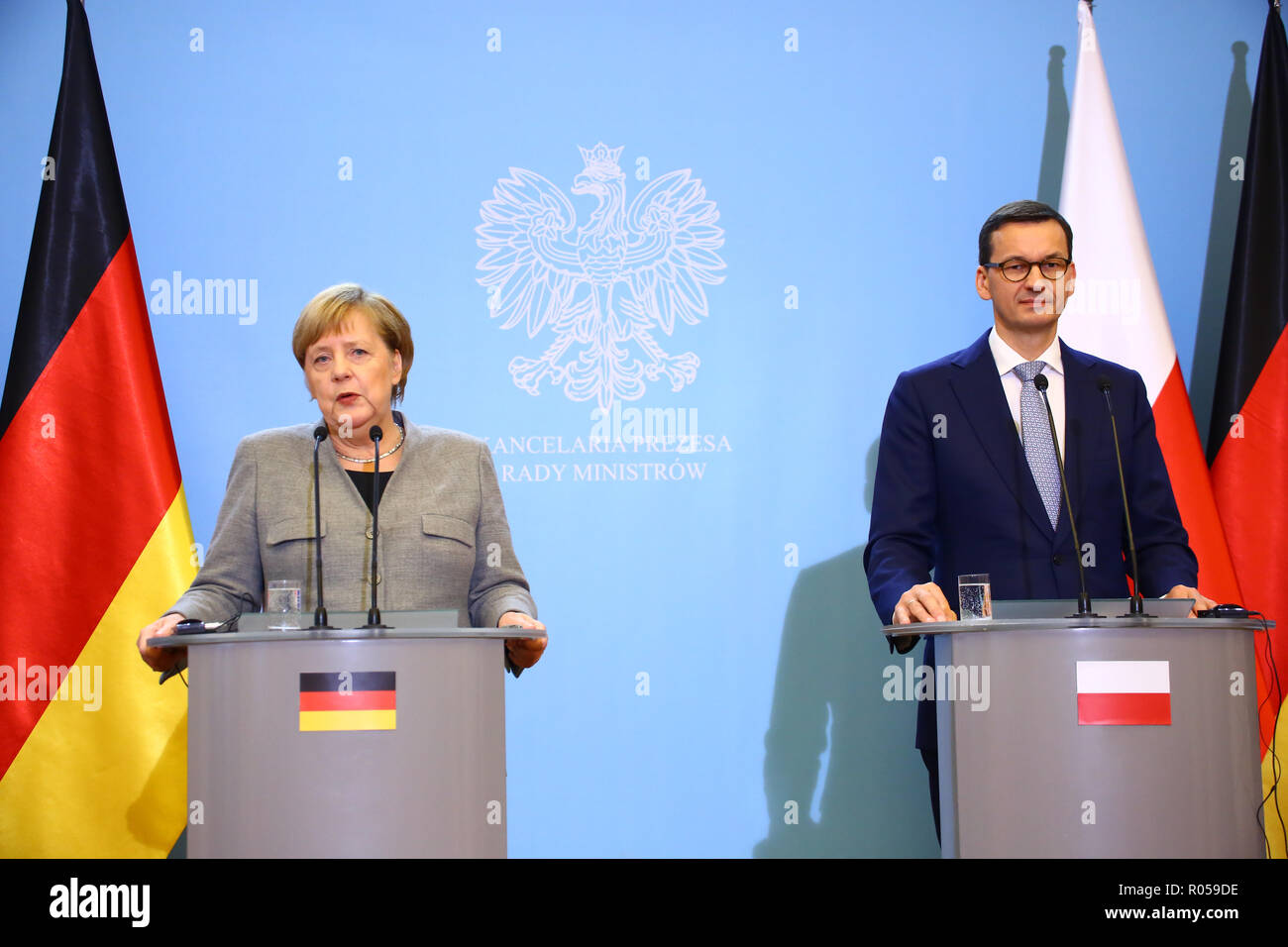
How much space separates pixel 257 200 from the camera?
4.06 m

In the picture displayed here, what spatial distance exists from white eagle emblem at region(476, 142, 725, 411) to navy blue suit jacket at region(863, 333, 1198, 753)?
1116 millimetres

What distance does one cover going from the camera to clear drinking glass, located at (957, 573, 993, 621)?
7.98 feet

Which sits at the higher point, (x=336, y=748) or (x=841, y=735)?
(x=336, y=748)

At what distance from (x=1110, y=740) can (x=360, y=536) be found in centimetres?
165

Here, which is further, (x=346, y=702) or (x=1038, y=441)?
(x=1038, y=441)

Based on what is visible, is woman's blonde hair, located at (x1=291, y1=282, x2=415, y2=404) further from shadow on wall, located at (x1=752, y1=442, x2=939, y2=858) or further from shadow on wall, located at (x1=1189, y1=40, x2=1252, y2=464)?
shadow on wall, located at (x1=1189, y1=40, x2=1252, y2=464)

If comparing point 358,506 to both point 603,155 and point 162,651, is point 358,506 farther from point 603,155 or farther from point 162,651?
point 603,155

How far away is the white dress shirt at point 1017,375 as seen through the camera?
315cm

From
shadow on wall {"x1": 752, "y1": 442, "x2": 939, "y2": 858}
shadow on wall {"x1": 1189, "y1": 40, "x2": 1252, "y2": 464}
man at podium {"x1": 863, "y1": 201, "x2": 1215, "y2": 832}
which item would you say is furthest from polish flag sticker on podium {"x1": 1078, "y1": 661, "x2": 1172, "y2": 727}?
shadow on wall {"x1": 1189, "y1": 40, "x2": 1252, "y2": 464}

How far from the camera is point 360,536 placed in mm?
2818

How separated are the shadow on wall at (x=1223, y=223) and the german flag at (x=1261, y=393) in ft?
0.60

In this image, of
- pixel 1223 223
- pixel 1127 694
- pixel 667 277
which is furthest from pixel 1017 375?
pixel 1223 223
